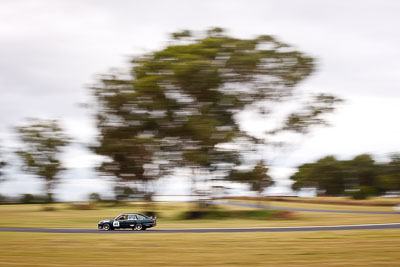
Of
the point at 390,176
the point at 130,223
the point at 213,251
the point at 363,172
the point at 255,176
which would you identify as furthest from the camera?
the point at 363,172

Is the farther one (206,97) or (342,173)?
(342,173)

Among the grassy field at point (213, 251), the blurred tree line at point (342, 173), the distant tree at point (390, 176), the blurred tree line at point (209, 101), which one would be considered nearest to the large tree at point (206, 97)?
the blurred tree line at point (209, 101)

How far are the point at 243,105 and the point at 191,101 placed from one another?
17.6ft

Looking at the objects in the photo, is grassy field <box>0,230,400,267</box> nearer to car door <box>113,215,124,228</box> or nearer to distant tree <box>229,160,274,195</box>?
car door <box>113,215,124,228</box>

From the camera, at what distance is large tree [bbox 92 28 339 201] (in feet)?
154

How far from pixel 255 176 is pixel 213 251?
2865cm

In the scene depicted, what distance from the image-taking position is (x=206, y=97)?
48.0 m

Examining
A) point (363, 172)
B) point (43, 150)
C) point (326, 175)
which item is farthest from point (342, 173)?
point (43, 150)

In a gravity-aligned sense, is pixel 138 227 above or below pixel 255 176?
below

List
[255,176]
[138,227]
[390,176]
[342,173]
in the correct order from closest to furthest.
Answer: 1. [138,227]
2. [255,176]
3. [390,176]
4. [342,173]

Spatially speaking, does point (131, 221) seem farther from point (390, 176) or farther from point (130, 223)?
point (390, 176)

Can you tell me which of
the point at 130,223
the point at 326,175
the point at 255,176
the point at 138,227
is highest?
the point at 326,175

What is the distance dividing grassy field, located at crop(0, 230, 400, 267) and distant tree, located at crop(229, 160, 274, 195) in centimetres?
2148

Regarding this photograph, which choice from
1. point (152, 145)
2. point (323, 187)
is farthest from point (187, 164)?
point (323, 187)
